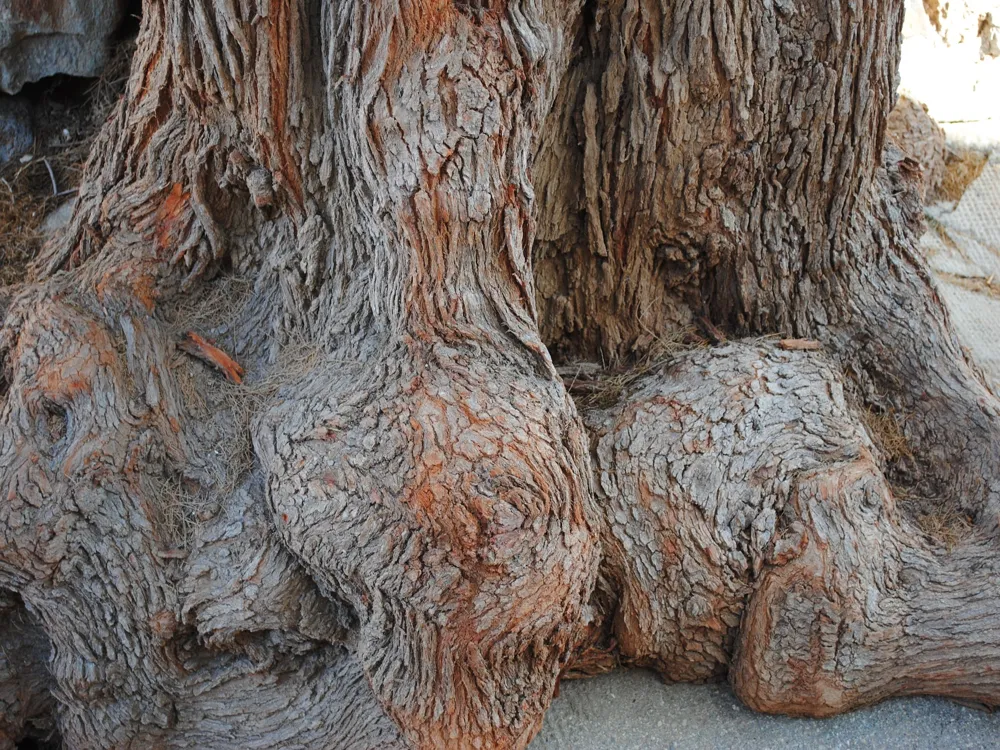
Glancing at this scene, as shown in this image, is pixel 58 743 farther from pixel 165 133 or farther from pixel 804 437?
pixel 804 437

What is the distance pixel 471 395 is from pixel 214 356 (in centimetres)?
87

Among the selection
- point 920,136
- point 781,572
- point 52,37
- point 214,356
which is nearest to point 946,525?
point 781,572

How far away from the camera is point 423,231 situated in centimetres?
230

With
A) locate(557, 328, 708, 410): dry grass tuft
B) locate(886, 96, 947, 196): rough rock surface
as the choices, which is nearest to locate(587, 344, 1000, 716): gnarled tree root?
locate(557, 328, 708, 410): dry grass tuft

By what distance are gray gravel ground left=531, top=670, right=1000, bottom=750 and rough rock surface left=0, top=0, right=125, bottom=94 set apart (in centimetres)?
293

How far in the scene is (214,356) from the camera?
8.78 feet

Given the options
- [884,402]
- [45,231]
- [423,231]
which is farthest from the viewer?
[45,231]

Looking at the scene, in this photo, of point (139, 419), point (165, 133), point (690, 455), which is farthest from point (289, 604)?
point (165, 133)

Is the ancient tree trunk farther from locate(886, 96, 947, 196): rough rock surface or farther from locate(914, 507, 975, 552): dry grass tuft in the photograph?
locate(886, 96, 947, 196): rough rock surface

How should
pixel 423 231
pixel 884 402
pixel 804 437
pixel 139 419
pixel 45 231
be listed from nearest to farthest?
pixel 423 231 → pixel 139 419 → pixel 804 437 → pixel 884 402 → pixel 45 231

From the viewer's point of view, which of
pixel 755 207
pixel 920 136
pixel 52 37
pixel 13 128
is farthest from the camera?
pixel 920 136

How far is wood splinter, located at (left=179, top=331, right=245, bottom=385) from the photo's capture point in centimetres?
267

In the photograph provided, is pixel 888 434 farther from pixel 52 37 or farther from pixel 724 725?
pixel 52 37

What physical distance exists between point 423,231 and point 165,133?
987 millimetres
